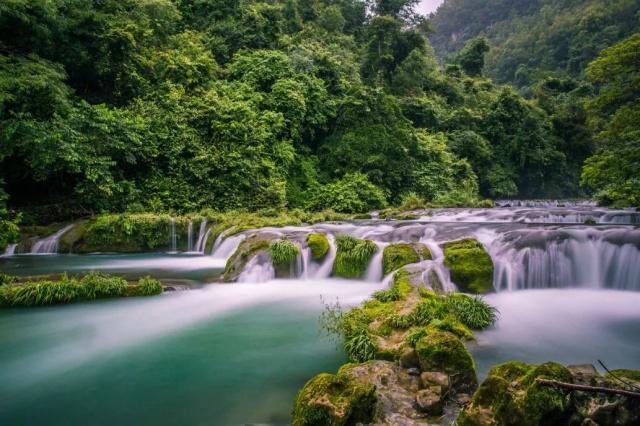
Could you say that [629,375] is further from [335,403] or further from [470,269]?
[470,269]

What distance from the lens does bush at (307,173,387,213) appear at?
23.8 metres

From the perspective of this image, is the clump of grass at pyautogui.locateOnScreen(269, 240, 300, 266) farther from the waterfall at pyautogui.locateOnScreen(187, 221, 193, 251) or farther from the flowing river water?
the waterfall at pyautogui.locateOnScreen(187, 221, 193, 251)

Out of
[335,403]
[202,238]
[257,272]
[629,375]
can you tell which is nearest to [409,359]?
[335,403]

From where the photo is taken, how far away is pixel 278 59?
87.3 ft

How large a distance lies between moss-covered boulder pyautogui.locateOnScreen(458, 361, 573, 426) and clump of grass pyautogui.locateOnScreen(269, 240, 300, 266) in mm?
7918

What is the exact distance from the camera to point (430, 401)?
4008mm

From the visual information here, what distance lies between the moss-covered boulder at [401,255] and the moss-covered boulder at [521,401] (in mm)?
6222

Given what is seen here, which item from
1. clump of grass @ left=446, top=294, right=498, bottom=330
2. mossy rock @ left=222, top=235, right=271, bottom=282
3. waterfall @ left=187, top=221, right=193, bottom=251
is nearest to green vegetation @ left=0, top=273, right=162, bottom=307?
mossy rock @ left=222, top=235, right=271, bottom=282

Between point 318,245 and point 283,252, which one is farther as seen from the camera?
point 318,245

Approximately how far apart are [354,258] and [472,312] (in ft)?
14.3

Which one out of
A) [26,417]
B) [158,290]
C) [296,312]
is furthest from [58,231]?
[26,417]

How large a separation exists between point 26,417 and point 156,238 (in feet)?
42.3

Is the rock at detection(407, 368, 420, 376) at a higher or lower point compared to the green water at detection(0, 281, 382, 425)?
higher

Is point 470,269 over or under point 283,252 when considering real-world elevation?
under
